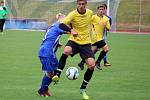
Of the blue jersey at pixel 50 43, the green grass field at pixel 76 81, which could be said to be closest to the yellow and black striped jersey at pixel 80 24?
the blue jersey at pixel 50 43

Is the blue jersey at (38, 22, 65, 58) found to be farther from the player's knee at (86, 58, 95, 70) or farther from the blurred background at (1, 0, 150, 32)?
the blurred background at (1, 0, 150, 32)

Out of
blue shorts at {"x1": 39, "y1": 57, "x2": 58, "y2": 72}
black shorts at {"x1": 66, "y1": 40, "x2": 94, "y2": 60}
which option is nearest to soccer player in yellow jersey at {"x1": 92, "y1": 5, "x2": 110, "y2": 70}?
black shorts at {"x1": 66, "y1": 40, "x2": 94, "y2": 60}

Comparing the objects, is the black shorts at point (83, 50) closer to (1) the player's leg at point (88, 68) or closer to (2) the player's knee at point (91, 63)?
(1) the player's leg at point (88, 68)

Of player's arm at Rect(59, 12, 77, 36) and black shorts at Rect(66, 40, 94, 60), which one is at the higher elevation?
player's arm at Rect(59, 12, 77, 36)

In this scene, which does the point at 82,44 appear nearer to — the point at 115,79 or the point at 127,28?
the point at 115,79

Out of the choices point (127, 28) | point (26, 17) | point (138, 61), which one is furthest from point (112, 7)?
point (138, 61)

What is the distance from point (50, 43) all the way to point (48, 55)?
25cm

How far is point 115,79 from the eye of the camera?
1322 centimetres

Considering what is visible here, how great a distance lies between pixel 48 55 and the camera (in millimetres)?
10180

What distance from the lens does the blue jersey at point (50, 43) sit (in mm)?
10203

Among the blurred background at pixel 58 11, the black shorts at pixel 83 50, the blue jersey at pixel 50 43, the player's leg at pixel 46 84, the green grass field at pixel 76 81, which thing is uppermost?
the blue jersey at pixel 50 43

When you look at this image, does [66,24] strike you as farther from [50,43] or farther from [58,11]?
[58,11]

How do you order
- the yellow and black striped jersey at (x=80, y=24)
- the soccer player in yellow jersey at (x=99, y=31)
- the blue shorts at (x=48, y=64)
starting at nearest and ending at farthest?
the blue shorts at (x=48, y=64), the yellow and black striped jersey at (x=80, y=24), the soccer player in yellow jersey at (x=99, y=31)

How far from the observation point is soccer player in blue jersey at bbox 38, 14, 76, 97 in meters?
10.2
